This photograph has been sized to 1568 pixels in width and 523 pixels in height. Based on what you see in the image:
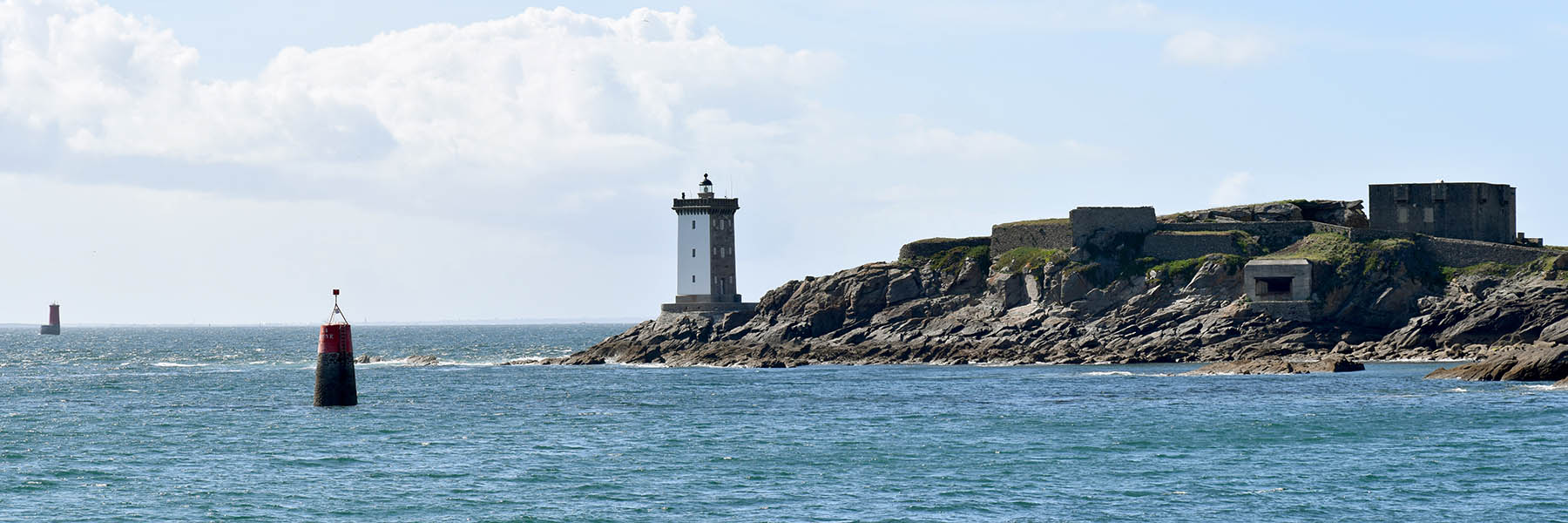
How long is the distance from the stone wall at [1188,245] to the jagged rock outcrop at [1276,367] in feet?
56.5

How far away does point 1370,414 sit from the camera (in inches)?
2130

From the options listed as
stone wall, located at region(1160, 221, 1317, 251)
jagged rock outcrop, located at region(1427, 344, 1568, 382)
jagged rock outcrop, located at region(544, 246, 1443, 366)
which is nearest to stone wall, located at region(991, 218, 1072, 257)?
jagged rock outcrop, located at region(544, 246, 1443, 366)

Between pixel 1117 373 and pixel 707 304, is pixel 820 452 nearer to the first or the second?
pixel 1117 373

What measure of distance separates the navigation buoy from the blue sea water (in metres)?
0.87

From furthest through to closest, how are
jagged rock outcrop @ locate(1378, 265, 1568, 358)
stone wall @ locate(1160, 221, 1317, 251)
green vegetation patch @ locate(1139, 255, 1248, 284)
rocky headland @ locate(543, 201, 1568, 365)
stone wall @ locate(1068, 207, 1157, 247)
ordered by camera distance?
stone wall @ locate(1068, 207, 1157, 247) < stone wall @ locate(1160, 221, 1317, 251) < green vegetation patch @ locate(1139, 255, 1248, 284) < rocky headland @ locate(543, 201, 1568, 365) < jagged rock outcrop @ locate(1378, 265, 1568, 358)

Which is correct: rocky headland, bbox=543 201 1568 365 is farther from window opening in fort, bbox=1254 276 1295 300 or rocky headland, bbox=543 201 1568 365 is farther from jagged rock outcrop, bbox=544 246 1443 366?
window opening in fort, bbox=1254 276 1295 300

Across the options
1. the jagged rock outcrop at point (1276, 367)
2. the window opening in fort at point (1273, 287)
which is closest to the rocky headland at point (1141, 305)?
the jagged rock outcrop at point (1276, 367)

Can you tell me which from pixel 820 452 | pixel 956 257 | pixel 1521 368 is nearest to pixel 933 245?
pixel 956 257

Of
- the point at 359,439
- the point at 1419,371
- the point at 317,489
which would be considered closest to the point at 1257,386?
the point at 1419,371

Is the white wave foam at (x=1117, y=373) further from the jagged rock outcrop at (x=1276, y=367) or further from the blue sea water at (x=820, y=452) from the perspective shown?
the jagged rock outcrop at (x=1276, y=367)

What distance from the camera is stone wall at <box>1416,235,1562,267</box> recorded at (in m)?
89.8

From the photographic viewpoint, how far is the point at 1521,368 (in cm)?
6750

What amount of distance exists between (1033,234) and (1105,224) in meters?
4.68

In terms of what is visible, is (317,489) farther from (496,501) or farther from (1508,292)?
(1508,292)
